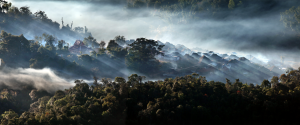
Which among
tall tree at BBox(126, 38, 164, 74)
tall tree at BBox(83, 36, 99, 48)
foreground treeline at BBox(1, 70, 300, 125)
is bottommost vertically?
tall tree at BBox(83, 36, 99, 48)

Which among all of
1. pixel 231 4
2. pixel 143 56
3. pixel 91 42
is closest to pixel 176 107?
pixel 143 56

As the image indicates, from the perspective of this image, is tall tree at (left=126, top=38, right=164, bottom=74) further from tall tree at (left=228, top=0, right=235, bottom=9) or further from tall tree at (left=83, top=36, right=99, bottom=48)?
tall tree at (left=228, top=0, right=235, bottom=9)

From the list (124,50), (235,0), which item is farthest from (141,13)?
(124,50)

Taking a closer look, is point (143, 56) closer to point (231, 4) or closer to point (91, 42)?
point (91, 42)

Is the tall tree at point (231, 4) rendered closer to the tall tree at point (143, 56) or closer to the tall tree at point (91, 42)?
the tall tree at point (143, 56)

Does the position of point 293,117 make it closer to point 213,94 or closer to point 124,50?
point 213,94

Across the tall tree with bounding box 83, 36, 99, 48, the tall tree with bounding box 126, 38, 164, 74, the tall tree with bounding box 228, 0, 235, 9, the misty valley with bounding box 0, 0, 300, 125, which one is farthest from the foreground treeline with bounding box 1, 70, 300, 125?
the tall tree with bounding box 228, 0, 235, 9
